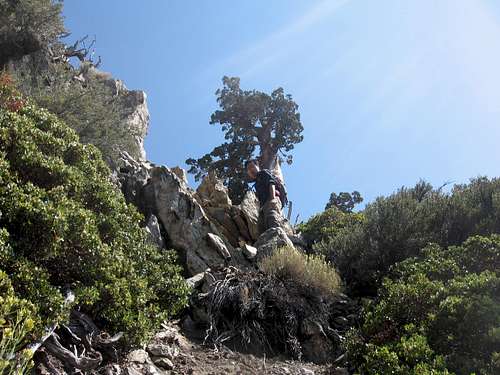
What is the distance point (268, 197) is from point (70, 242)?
9.32m

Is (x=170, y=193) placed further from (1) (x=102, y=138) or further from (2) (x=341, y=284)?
(2) (x=341, y=284)

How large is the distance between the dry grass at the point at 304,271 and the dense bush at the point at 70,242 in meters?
2.06

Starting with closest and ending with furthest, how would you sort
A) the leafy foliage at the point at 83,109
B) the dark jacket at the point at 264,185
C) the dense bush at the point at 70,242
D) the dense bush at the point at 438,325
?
the dense bush at the point at 438,325 < the dense bush at the point at 70,242 < the leafy foliage at the point at 83,109 < the dark jacket at the point at 264,185

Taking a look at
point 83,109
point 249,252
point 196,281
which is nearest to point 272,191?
point 249,252

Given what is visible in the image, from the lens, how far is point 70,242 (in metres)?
6.13

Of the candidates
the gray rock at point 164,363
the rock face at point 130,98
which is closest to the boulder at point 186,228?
the gray rock at point 164,363

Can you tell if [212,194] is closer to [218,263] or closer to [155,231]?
[155,231]

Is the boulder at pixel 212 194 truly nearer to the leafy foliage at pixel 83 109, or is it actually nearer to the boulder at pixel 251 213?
the boulder at pixel 251 213

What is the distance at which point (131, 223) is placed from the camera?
817 centimetres

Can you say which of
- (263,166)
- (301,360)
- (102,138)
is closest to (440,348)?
(301,360)

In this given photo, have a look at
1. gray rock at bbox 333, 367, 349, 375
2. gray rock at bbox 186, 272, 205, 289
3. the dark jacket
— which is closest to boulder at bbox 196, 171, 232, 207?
the dark jacket

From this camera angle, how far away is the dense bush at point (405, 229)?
34.0 feet

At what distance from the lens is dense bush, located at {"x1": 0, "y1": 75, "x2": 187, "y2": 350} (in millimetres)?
5449

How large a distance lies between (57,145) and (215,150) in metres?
19.4
